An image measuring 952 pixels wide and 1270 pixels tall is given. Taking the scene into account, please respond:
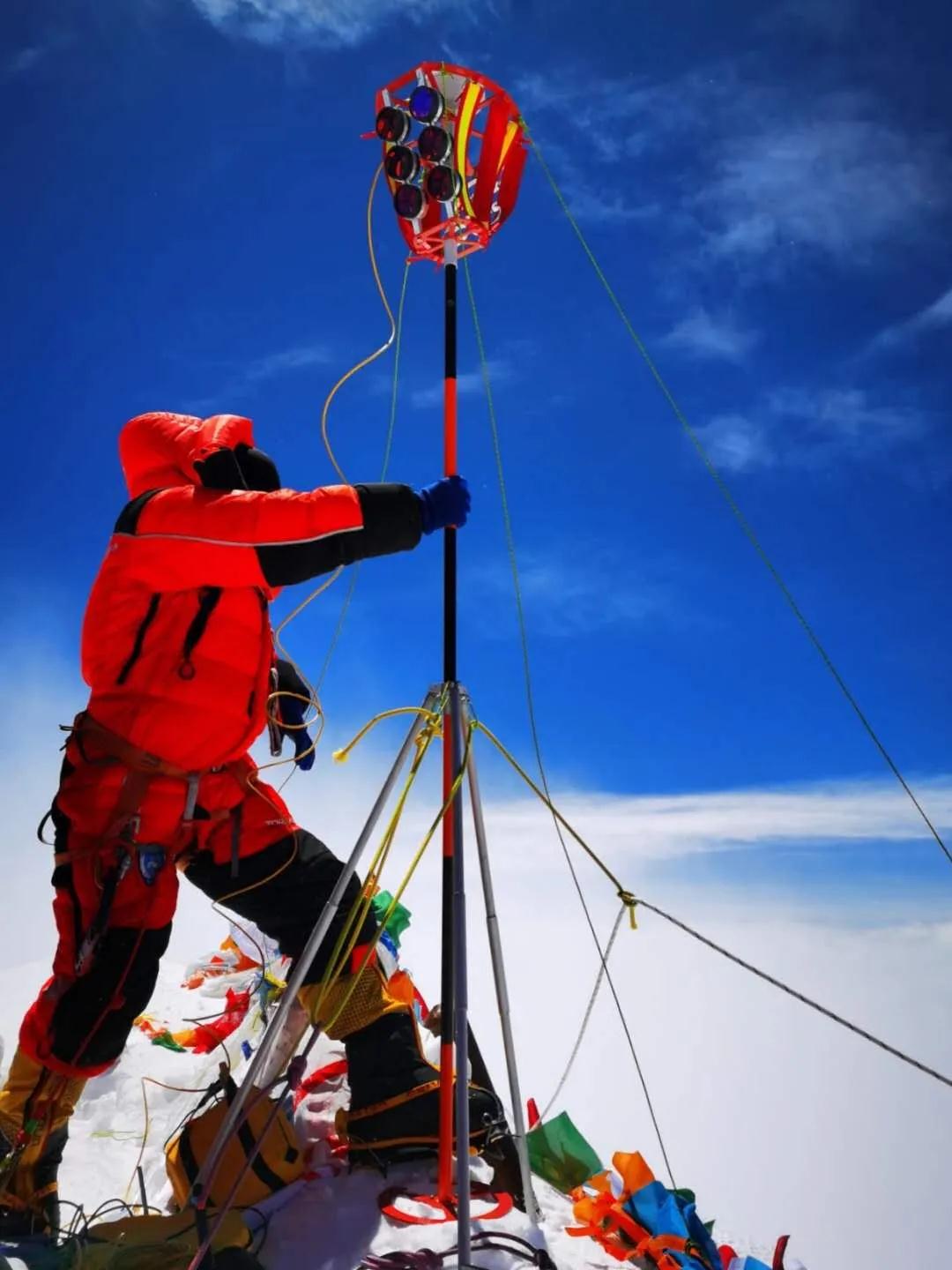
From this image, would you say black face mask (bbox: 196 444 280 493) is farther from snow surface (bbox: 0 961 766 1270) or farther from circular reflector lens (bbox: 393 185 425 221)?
snow surface (bbox: 0 961 766 1270)

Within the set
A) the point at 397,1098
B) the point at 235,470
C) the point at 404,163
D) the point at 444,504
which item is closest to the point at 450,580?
the point at 444,504

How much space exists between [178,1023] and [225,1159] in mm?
2905

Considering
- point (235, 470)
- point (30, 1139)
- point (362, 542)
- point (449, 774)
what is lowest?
point (30, 1139)

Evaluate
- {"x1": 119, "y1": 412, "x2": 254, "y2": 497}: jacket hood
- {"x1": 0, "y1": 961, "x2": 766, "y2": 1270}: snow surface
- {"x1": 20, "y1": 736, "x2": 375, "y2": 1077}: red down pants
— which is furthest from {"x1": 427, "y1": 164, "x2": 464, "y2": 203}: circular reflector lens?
{"x1": 0, "y1": 961, "x2": 766, "y2": 1270}: snow surface

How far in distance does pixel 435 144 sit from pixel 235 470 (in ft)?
5.60

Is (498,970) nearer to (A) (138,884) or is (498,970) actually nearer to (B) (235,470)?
(A) (138,884)

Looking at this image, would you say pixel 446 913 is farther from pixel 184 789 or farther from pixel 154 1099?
pixel 154 1099

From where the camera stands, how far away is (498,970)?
325cm

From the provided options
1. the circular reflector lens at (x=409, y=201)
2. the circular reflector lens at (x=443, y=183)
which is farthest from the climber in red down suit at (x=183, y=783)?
the circular reflector lens at (x=443, y=183)

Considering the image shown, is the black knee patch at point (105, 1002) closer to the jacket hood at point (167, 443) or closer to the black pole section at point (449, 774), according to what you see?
the black pole section at point (449, 774)

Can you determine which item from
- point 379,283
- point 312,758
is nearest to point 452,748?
point 312,758

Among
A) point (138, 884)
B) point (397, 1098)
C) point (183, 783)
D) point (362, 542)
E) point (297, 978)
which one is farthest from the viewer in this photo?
point (397, 1098)

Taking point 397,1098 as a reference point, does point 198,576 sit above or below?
above

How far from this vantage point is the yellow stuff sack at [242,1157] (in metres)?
3.25
